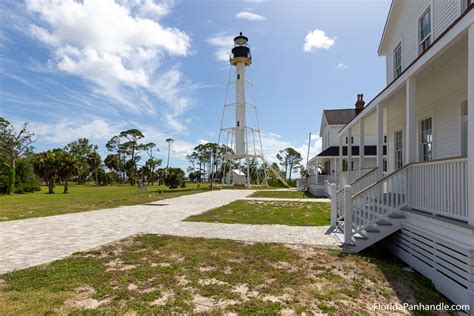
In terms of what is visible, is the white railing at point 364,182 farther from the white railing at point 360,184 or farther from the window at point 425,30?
the window at point 425,30

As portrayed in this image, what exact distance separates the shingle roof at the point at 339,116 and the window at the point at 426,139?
17.0m

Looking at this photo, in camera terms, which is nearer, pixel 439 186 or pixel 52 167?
pixel 439 186

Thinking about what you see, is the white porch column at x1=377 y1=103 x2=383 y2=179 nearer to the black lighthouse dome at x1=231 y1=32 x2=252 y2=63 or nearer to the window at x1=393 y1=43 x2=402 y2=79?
the window at x1=393 y1=43 x2=402 y2=79

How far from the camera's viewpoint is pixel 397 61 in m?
10.3

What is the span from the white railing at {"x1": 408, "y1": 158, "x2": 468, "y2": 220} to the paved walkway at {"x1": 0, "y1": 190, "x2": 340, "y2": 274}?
2055 mm

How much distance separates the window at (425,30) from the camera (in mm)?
7875

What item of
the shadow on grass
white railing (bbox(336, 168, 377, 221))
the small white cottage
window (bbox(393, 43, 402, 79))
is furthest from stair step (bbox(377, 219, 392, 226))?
the small white cottage

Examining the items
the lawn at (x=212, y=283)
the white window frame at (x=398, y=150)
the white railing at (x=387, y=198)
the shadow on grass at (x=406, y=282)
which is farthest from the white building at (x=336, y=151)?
the lawn at (x=212, y=283)

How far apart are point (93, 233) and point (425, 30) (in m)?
11.3

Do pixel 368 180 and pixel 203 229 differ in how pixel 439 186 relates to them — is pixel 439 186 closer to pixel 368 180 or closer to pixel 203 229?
pixel 368 180

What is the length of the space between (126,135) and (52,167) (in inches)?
1280

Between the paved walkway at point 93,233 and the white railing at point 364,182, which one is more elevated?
the white railing at point 364,182

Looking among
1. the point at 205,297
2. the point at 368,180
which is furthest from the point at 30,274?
the point at 368,180

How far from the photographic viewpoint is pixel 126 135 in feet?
190
